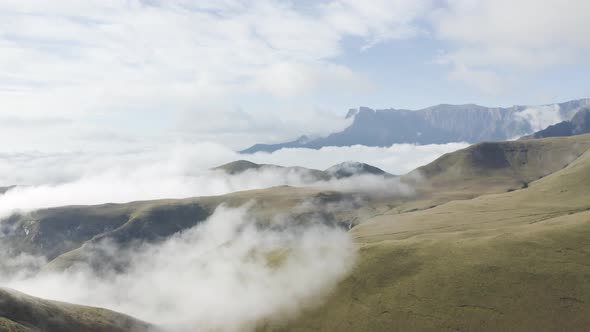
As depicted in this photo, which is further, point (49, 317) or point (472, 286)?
point (472, 286)

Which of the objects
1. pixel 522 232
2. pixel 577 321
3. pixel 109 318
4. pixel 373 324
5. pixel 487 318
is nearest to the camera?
pixel 577 321

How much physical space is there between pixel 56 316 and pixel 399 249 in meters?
132

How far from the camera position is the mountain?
133 meters

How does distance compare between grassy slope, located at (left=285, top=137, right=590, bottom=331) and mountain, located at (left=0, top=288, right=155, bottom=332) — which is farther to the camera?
grassy slope, located at (left=285, top=137, right=590, bottom=331)

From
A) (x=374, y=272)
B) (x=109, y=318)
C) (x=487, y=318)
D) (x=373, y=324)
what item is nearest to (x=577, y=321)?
(x=487, y=318)

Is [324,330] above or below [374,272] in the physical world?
below

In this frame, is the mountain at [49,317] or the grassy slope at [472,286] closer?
the mountain at [49,317]

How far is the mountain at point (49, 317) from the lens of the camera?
435 ft

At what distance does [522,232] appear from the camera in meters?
194

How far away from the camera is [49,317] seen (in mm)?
144625

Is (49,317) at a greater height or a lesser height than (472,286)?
greater

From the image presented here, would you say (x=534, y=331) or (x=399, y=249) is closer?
(x=534, y=331)

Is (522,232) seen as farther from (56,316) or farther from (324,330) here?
(56,316)

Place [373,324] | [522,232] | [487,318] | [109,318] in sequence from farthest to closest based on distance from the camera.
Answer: [522,232] → [109,318] → [373,324] → [487,318]
